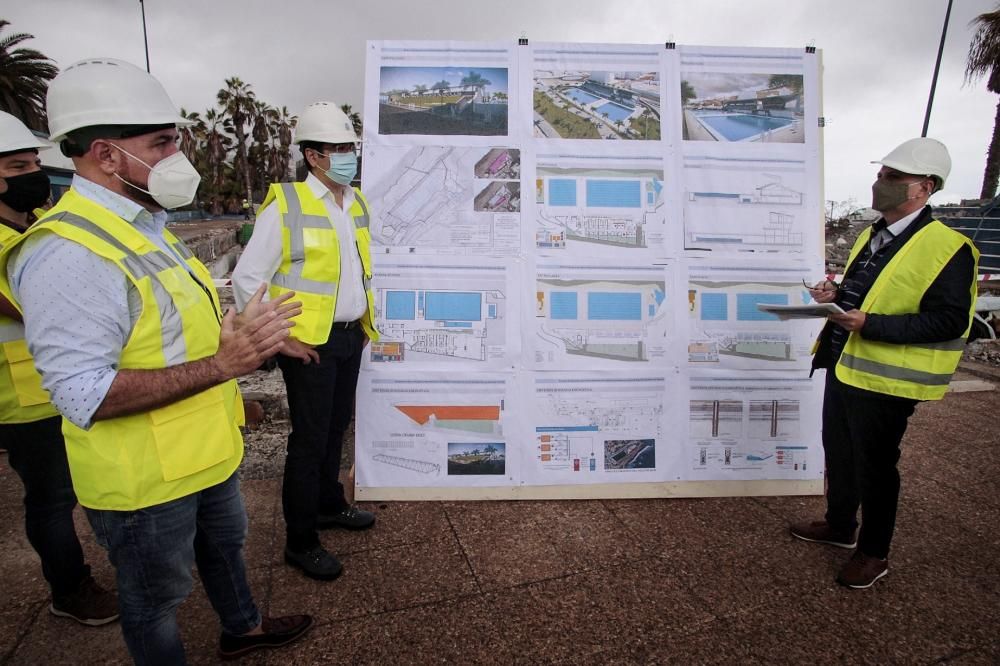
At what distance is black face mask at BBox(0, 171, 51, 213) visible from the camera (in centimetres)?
260

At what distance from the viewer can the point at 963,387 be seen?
620 cm

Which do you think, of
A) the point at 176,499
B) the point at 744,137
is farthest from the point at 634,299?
the point at 176,499

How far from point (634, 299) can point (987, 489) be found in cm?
272

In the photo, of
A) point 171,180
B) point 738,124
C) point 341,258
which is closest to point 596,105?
point 738,124

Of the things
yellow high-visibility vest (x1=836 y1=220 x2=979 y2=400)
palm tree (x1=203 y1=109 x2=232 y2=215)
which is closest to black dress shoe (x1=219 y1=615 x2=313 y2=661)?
yellow high-visibility vest (x1=836 y1=220 x2=979 y2=400)

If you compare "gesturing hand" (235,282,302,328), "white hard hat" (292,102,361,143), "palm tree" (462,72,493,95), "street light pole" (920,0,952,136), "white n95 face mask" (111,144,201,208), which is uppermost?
"street light pole" (920,0,952,136)

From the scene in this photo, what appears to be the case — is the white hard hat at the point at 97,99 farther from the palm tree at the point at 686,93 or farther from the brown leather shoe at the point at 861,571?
the brown leather shoe at the point at 861,571

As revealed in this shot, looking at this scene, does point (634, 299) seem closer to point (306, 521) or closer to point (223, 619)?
point (306, 521)

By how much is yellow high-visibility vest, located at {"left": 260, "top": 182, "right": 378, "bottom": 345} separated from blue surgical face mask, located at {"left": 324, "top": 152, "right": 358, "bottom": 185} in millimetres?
154

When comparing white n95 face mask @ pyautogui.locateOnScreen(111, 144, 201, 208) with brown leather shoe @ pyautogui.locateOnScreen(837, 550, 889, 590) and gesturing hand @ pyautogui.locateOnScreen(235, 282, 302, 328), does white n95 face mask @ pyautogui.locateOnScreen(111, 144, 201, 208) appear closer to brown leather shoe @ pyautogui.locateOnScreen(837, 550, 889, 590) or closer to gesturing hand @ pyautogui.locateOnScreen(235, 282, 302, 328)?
gesturing hand @ pyautogui.locateOnScreen(235, 282, 302, 328)

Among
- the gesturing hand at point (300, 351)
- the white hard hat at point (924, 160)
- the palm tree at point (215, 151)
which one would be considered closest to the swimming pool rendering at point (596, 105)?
the white hard hat at point (924, 160)

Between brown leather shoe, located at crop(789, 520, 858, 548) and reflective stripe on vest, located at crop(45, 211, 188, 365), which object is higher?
reflective stripe on vest, located at crop(45, 211, 188, 365)

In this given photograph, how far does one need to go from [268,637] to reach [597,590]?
1468 mm

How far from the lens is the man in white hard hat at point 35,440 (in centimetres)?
240
